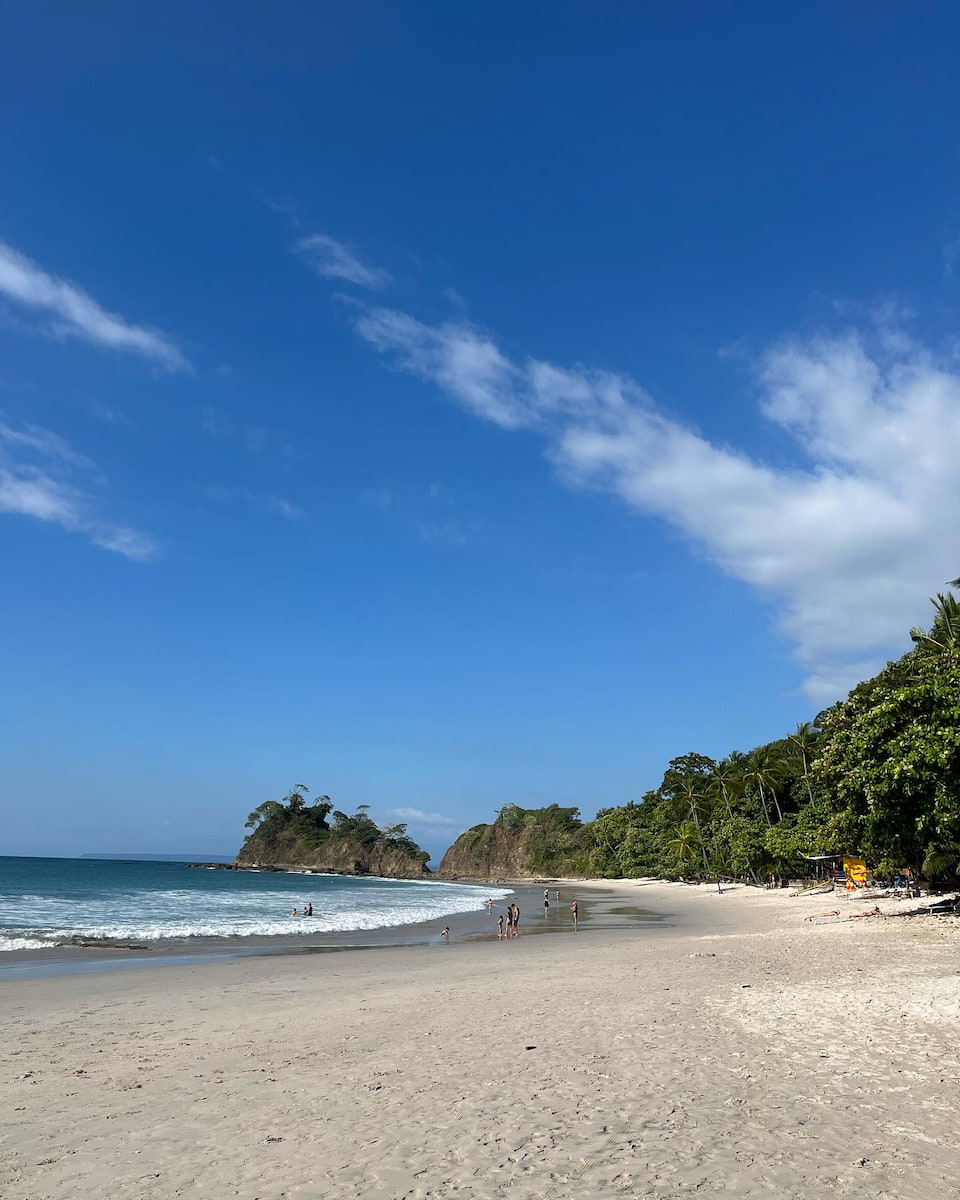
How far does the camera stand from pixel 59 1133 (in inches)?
303

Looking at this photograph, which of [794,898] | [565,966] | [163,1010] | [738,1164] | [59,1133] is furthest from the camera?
[794,898]

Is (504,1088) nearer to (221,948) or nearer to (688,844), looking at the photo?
(221,948)

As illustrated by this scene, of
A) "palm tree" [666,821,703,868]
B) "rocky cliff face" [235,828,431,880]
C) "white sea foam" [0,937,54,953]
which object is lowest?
"rocky cliff face" [235,828,431,880]

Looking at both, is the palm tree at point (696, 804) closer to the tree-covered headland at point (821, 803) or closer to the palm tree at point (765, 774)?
the tree-covered headland at point (821, 803)

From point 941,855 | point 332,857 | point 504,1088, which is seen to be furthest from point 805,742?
point 332,857

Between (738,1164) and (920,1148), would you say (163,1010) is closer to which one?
(738,1164)

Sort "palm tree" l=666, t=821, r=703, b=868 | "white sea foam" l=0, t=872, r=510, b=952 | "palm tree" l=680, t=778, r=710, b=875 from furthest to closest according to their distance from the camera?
1. "palm tree" l=666, t=821, r=703, b=868
2. "palm tree" l=680, t=778, r=710, b=875
3. "white sea foam" l=0, t=872, r=510, b=952

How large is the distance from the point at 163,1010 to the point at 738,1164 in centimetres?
1264

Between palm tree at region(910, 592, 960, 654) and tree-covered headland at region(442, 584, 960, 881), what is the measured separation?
90 millimetres

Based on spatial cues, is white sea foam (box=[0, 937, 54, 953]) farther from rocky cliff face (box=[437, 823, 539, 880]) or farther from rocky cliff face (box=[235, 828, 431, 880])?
rocky cliff face (box=[235, 828, 431, 880])

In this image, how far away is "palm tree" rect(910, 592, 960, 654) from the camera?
121 ft

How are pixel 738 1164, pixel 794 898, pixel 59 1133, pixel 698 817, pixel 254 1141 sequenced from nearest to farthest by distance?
pixel 738 1164 < pixel 254 1141 < pixel 59 1133 < pixel 794 898 < pixel 698 817

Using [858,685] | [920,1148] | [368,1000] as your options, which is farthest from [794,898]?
[920,1148]

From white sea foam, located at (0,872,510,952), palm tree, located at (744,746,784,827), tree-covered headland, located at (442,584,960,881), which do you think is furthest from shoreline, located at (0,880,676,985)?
palm tree, located at (744,746,784,827)
